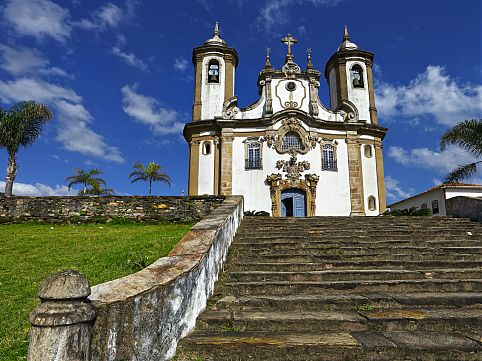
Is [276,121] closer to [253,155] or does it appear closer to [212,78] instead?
[253,155]

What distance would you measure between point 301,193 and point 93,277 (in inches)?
564

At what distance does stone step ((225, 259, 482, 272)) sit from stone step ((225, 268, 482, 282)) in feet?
0.97

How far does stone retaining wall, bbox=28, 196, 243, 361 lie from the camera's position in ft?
6.16

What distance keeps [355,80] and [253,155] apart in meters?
9.44

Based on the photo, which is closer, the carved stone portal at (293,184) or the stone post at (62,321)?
the stone post at (62,321)

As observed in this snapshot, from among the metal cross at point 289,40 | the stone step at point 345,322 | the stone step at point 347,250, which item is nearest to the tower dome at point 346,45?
the metal cross at point 289,40

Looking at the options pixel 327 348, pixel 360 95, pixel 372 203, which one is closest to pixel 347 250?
pixel 327 348

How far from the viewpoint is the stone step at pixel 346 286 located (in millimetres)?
4301

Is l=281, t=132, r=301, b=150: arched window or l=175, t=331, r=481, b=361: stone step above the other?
l=281, t=132, r=301, b=150: arched window

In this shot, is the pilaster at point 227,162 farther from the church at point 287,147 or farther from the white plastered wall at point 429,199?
the white plastered wall at point 429,199

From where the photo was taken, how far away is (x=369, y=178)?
19.4 metres

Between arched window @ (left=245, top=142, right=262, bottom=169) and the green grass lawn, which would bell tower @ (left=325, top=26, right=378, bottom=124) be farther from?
the green grass lawn

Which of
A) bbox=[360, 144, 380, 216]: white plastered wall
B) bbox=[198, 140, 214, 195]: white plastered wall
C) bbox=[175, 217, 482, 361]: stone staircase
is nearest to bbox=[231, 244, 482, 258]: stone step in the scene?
bbox=[175, 217, 482, 361]: stone staircase

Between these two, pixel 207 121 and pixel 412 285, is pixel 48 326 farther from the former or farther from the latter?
pixel 207 121
